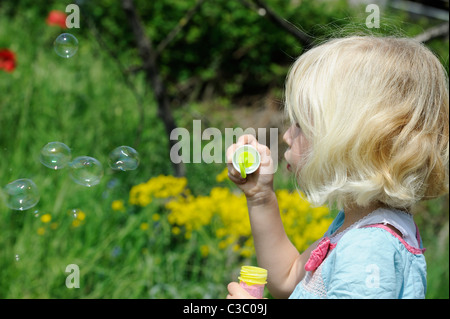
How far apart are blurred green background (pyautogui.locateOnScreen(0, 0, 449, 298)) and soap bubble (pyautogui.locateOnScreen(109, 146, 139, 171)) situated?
46cm

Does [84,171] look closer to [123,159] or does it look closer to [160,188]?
[123,159]

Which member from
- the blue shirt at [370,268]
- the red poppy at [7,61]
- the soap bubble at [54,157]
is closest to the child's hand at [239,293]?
the blue shirt at [370,268]

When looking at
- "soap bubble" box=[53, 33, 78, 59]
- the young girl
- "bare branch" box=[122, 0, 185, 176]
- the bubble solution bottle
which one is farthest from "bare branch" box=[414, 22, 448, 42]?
the bubble solution bottle

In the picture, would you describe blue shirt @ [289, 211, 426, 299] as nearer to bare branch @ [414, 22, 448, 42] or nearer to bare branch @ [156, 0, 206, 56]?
bare branch @ [414, 22, 448, 42]

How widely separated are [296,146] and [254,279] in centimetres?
34

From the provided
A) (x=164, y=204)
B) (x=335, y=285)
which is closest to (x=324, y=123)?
(x=335, y=285)

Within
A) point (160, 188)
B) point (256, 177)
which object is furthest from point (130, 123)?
point (256, 177)

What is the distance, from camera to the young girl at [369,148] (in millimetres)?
1225

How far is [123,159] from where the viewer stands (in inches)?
78.5

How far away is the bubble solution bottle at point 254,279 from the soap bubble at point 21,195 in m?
1.00

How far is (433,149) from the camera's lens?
1.30 m
